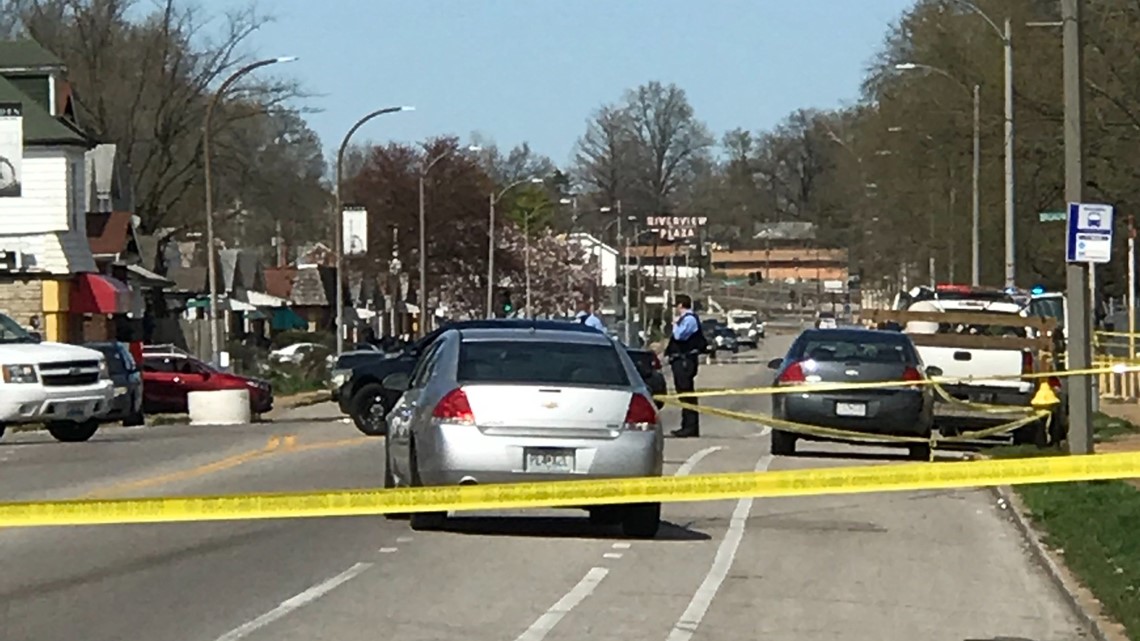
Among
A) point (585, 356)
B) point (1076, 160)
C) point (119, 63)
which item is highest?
point (119, 63)

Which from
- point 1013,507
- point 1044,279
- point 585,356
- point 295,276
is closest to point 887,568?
point 585,356

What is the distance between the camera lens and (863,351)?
2581 centimetres

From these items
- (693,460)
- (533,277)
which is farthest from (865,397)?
(533,277)

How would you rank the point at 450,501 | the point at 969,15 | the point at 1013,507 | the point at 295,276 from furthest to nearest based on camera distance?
the point at 295,276, the point at 969,15, the point at 1013,507, the point at 450,501

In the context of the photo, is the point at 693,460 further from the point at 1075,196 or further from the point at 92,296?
the point at 92,296

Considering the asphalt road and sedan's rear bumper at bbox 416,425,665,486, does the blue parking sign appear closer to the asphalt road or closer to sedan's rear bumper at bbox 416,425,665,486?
the asphalt road

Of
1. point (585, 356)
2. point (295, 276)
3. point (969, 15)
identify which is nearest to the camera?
point (585, 356)

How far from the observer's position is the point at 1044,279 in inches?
2510

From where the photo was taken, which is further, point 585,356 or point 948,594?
point 585,356

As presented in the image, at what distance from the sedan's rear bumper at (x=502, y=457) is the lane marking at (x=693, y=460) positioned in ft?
16.0

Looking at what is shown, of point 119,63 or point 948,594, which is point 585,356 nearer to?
point 948,594

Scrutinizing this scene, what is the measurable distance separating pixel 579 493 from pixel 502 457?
441 centimetres

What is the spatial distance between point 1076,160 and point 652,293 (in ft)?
431

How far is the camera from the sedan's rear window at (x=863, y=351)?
2536cm
